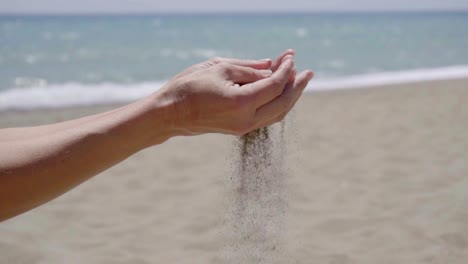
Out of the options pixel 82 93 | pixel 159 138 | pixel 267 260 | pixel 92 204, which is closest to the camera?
pixel 159 138

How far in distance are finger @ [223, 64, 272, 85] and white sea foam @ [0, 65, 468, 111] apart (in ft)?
18.8

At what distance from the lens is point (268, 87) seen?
5.02 ft

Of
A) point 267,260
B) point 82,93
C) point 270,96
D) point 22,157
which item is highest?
point 82,93

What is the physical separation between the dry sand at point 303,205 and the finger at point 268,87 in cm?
47

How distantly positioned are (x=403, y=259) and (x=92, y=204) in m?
1.89

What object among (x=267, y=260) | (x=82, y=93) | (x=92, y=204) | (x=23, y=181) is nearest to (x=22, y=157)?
(x=23, y=181)

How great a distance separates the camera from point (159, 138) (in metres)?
1.53

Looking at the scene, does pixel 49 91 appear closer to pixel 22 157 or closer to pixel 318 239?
pixel 318 239

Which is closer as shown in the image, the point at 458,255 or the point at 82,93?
the point at 458,255

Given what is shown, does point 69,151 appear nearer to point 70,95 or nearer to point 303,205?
point 303,205

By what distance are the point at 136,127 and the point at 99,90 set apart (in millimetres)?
7377

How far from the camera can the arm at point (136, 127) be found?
1352 mm

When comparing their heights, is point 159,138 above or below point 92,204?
below

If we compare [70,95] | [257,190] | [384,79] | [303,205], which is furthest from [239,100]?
[384,79]
